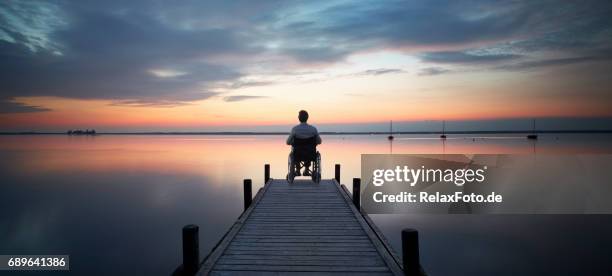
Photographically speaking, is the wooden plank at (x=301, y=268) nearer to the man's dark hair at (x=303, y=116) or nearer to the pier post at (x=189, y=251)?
the pier post at (x=189, y=251)

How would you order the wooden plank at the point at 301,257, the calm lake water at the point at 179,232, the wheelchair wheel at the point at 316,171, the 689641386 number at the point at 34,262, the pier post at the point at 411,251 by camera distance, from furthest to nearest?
the wheelchair wheel at the point at 316,171 < the calm lake water at the point at 179,232 < the 689641386 number at the point at 34,262 < the wooden plank at the point at 301,257 < the pier post at the point at 411,251

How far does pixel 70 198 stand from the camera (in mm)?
17438

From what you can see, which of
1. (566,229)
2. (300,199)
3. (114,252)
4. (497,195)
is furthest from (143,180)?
(566,229)

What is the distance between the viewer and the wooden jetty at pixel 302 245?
464 centimetres

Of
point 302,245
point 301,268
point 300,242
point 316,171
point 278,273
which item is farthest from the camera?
point 316,171

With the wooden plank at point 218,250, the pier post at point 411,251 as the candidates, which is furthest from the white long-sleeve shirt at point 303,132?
the pier post at point 411,251

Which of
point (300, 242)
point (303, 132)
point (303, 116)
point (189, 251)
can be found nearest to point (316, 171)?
point (303, 132)

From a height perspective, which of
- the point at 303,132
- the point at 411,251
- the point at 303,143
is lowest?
the point at 411,251

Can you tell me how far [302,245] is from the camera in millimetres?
5723

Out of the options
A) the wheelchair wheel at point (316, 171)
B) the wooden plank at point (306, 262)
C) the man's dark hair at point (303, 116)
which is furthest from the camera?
the wheelchair wheel at point (316, 171)

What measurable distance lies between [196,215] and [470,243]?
34.4 ft

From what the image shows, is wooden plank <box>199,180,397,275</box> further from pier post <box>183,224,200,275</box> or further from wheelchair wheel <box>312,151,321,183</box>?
wheelchair wheel <box>312,151,321,183</box>

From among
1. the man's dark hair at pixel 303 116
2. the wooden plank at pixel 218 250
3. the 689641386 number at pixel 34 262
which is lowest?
the 689641386 number at pixel 34 262

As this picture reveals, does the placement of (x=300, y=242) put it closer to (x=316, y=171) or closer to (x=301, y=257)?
(x=301, y=257)
